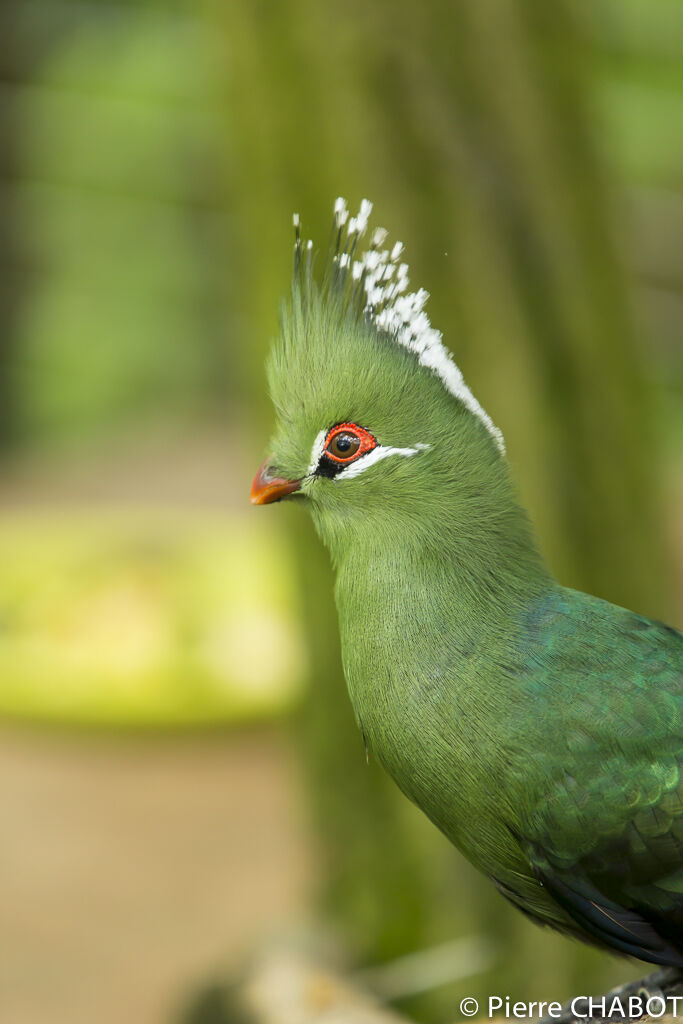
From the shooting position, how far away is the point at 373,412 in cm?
152

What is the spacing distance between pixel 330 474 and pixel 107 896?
3326 mm

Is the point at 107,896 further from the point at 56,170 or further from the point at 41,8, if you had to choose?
the point at 41,8

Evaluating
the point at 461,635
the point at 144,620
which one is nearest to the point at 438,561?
the point at 461,635

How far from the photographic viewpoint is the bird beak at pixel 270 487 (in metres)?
1.56

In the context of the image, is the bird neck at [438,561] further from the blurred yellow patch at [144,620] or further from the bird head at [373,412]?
the blurred yellow patch at [144,620]

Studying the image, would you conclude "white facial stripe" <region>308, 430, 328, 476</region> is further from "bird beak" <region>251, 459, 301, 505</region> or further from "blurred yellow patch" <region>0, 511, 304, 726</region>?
"blurred yellow patch" <region>0, 511, 304, 726</region>

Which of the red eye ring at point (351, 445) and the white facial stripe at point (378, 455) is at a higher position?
the red eye ring at point (351, 445)

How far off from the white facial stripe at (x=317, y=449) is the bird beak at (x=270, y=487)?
0.04 metres

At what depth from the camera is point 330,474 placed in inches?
60.9

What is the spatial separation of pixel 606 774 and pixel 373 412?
0.55 meters

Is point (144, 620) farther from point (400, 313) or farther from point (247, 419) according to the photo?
point (400, 313)

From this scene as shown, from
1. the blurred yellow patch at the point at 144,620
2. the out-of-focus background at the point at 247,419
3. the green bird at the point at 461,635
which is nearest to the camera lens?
the green bird at the point at 461,635

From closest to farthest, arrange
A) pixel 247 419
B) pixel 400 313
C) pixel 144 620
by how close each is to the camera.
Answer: pixel 400 313
pixel 247 419
pixel 144 620

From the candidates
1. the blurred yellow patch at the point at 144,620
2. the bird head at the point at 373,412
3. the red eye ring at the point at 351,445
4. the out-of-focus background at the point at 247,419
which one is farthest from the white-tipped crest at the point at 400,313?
the blurred yellow patch at the point at 144,620
